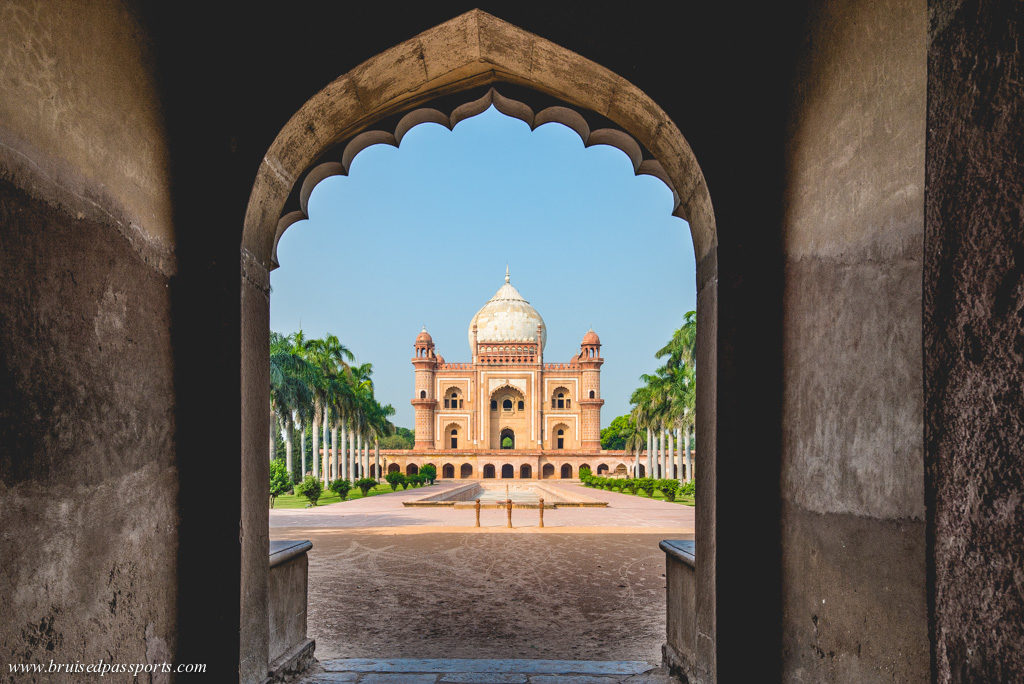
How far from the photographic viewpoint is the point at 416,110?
4203mm

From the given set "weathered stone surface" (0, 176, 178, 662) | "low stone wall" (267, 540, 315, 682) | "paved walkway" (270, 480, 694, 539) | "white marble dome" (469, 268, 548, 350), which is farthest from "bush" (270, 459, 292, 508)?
"white marble dome" (469, 268, 548, 350)

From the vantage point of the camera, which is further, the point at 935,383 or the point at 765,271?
the point at 765,271

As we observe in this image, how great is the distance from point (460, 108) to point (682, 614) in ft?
11.1

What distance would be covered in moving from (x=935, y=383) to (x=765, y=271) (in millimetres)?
1997

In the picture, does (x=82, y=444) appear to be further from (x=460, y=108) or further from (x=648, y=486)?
(x=648, y=486)

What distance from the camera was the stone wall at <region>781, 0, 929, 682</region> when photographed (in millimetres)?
2141

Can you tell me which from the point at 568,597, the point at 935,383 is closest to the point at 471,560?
the point at 568,597

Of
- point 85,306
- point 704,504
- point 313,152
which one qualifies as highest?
point 313,152

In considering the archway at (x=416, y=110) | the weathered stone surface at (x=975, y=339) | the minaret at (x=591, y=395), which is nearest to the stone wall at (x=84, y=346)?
the archway at (x=416, y=110)

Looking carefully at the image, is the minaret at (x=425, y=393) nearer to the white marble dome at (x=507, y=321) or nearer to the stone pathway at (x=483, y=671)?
the white marble dome at (x=507, y=321)

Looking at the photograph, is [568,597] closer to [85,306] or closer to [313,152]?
[313,152]

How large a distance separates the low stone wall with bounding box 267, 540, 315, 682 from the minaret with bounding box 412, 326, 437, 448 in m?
45.8

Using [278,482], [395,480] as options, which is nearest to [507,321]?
[395,480]

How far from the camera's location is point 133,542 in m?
2.56
